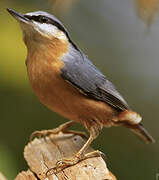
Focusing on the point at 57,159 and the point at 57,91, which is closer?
the point at 57,91

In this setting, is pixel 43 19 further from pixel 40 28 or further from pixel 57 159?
pixel 57 159

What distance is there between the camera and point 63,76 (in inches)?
66.0

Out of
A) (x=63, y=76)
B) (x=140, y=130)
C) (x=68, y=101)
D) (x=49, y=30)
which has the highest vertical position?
(x=49, y=30)

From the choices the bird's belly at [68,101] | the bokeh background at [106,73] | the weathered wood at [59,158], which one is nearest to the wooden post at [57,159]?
the weathered wood at [59,158]

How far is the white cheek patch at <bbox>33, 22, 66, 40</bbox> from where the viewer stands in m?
1.62

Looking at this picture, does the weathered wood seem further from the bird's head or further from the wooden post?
the bird's head

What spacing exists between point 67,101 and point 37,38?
307 mm

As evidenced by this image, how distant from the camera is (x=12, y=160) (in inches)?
111

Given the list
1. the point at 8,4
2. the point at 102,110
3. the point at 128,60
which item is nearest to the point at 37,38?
the point at 102,110

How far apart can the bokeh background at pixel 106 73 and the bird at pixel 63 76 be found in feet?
3.49

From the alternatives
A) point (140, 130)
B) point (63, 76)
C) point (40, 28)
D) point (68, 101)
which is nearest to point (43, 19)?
point (40, 28)

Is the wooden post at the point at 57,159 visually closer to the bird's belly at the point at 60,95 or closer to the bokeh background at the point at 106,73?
the bird's belly at the point at 60,95

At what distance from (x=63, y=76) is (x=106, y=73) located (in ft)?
4.63

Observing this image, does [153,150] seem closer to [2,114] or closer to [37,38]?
[2,114]
